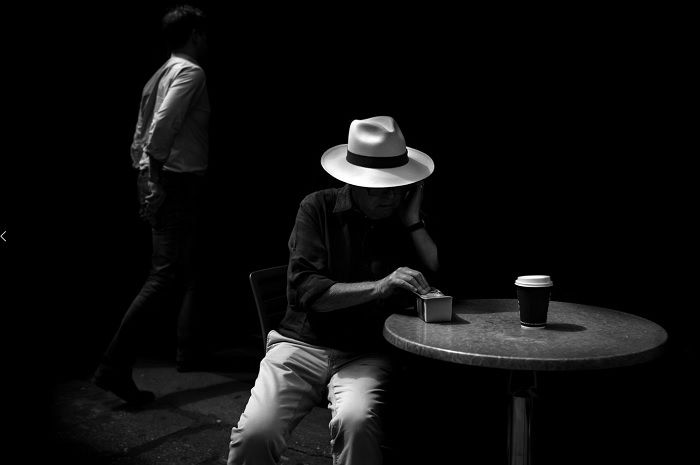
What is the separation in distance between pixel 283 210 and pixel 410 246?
232 cm

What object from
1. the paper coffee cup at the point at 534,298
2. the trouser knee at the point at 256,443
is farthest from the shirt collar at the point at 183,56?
the paper coffee cup at the point at 534,298

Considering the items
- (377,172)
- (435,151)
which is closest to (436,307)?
(377,172)

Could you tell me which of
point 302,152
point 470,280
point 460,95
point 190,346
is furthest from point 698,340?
point 190,346

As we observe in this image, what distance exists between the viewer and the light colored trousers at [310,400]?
2273 mm

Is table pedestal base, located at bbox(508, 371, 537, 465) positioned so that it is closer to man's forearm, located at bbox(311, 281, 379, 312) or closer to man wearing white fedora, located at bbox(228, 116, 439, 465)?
man wearing white fedora, located at bbox(228, 116, 439, 465)

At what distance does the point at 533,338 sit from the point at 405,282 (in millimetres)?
475

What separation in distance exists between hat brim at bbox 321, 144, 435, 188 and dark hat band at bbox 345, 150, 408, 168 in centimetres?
1

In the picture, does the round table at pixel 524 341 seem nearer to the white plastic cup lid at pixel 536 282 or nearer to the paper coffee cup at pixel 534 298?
the paper coffee cup at pixel 534 298

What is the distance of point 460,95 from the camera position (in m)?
3.88

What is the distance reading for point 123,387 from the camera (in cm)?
392

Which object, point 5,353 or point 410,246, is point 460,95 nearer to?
point 410,246

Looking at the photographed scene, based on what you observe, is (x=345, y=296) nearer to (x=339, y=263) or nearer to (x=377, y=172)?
(x=339, y=263)

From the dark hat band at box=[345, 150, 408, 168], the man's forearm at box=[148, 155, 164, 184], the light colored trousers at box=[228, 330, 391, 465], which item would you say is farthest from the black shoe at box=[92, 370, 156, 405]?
the dark hat band at box=[345, 150, 408, 168]

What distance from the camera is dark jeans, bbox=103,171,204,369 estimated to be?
3.83 m
